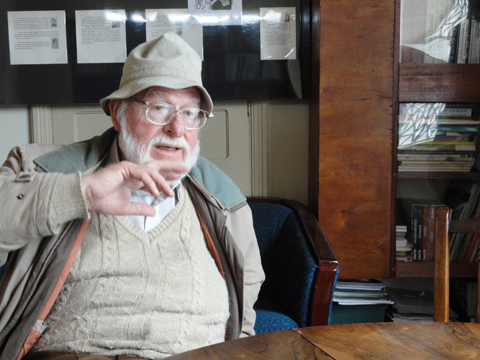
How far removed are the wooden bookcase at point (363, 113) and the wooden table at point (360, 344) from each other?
3.63 ft

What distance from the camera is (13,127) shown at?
2.32m

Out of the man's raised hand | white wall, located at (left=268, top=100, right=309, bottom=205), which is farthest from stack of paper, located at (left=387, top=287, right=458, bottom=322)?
the man's raised hand

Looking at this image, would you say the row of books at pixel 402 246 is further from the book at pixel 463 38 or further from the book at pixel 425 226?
the book at pixel 463 38

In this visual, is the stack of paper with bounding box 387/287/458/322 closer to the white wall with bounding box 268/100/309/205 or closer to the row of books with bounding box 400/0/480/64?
the white wall with bounding box 268/100/309/205

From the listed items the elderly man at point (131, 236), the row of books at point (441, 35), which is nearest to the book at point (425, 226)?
the row of books at point (441, 35)

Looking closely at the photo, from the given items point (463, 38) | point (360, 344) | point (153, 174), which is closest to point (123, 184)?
point (153, 174)

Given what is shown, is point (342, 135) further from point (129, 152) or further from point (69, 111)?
point (69, 111)

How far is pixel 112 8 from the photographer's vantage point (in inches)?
87.1

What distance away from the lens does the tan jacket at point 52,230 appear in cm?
98

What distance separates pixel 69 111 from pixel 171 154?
127 cm

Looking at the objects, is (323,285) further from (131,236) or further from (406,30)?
(406,30)

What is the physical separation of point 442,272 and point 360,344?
1.54 feet

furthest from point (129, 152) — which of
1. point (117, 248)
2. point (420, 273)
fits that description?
point (420, 273)

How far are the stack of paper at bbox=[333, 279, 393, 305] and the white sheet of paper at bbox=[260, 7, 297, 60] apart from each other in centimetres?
119
